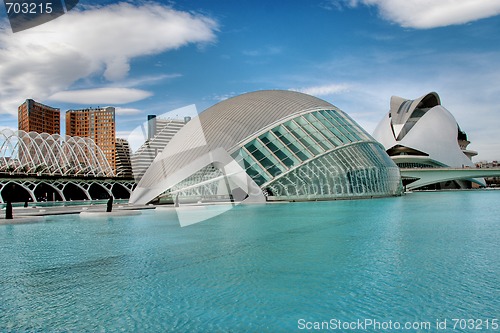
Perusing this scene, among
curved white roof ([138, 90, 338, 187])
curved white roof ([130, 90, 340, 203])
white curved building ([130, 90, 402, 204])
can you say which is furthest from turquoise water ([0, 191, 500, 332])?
curved white roof ([138, 90, 338, 187])

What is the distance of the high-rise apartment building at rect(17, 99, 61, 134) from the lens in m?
137

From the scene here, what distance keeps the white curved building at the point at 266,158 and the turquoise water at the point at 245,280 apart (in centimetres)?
1609

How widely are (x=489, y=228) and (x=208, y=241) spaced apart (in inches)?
389

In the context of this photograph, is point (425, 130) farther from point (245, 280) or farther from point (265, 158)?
point (245, 280)

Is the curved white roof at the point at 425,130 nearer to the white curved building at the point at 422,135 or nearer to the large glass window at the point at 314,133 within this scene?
the white curved building at the point at 422,135

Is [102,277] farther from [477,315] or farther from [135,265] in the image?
[477,315]

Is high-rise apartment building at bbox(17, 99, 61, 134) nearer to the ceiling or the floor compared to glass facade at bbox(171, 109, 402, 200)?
nearer to the ceiling

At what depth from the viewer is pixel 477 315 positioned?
5988mm

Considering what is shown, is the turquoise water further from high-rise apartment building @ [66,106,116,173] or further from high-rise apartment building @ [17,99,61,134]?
high-rise apartment building @ [66,106,116,173]

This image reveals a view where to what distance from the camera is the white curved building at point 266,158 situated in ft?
99.8

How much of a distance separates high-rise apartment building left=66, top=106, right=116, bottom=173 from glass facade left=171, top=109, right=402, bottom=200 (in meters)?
134

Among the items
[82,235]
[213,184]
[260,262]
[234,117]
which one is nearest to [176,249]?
[260,262]

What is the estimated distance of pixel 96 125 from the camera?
159 metres

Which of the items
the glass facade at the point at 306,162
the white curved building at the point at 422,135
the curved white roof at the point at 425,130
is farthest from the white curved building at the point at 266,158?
the curved white roof at the point at 425,130
